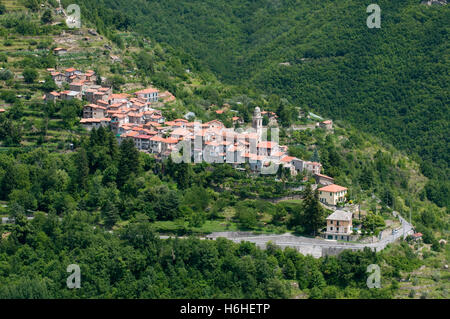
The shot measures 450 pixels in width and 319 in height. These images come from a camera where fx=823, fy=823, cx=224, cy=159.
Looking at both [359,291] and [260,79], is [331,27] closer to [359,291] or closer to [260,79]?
[260,79]

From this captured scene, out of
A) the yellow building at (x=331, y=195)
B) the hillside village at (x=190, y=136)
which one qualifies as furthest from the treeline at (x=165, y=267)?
the yellow building at (x=331, y=195)

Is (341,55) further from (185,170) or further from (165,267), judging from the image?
(165,267)

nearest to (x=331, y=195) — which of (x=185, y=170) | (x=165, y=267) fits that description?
(x=185, y=170)

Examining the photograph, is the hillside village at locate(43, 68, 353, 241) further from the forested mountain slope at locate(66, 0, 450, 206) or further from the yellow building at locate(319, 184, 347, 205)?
the forested mountain slope at locate(66, 0, 450, 206)

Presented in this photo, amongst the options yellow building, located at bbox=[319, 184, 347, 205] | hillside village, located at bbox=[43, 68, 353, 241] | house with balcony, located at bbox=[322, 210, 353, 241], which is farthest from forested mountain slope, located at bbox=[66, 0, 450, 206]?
house with balcony, located at bbox=[322, 210, 353, 241]

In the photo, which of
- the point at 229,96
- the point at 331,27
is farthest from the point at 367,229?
the point at 331,27
